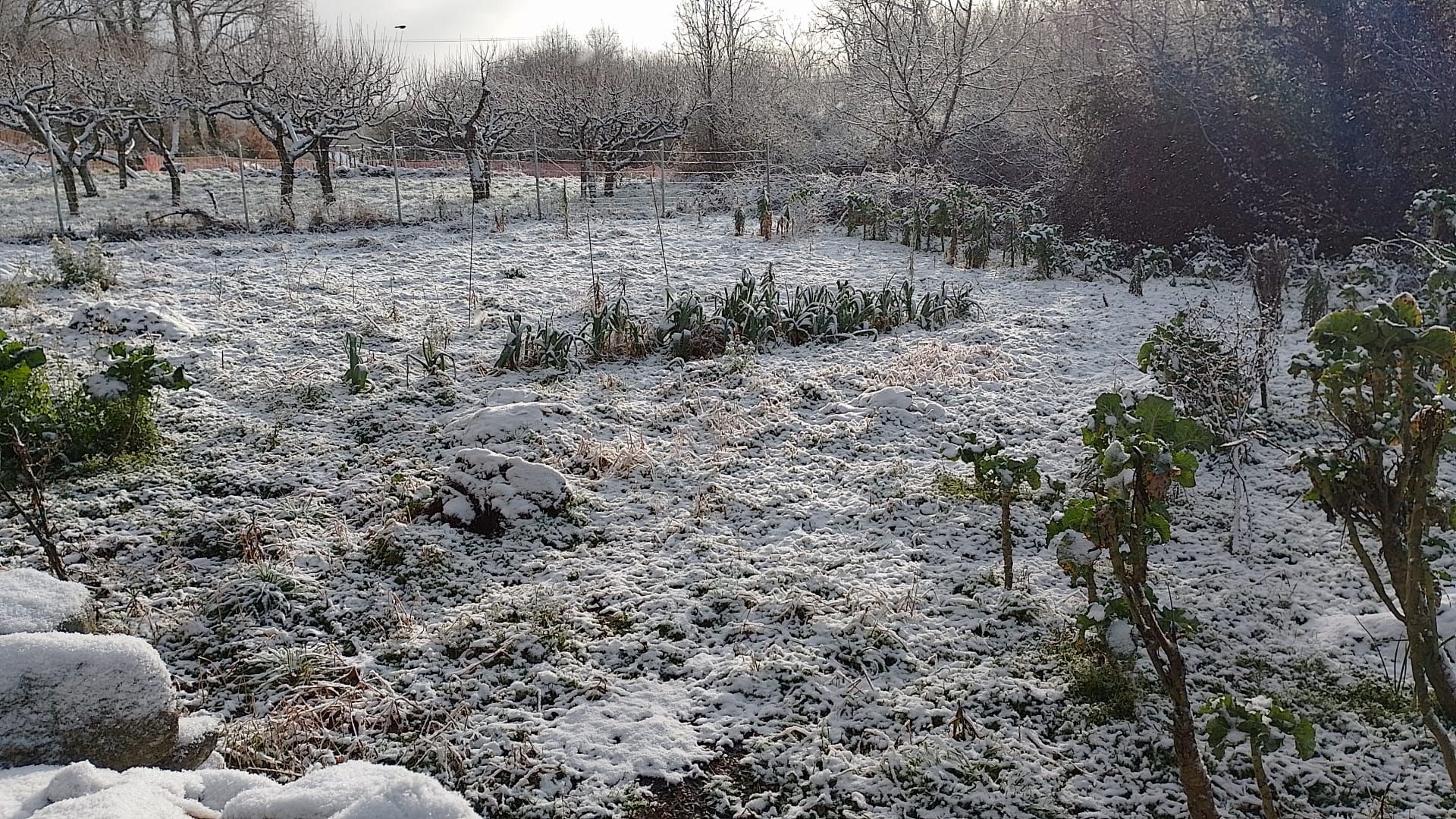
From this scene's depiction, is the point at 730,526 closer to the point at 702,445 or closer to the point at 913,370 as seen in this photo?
the point at 702,445

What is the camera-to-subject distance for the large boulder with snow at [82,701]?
2117 millimetres

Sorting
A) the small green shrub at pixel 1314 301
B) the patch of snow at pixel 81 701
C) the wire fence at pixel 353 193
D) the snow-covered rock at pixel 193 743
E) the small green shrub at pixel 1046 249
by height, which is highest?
the wire fence at pixel 353 193

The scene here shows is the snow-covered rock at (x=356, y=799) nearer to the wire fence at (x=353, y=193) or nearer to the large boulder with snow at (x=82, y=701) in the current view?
the large boulder with snow at (x=82, y=701)

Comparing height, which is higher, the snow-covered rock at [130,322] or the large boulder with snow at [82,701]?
the snow-covered rock at [130,322]

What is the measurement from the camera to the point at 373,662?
→ 327 centimetres

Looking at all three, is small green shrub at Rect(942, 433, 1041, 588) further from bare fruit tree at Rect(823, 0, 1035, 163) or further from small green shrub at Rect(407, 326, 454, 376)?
bare fruit tree at Rect(823, 0, 1035, 163)

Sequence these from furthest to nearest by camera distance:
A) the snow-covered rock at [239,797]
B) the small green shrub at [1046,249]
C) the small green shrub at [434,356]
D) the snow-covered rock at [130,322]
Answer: the small green shrub at [1046,249], the snow-covered rock at [130,322], the small green shrub at [434,356], the snow-covered rock at [239,797]

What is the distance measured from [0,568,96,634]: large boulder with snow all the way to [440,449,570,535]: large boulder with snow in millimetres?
1613

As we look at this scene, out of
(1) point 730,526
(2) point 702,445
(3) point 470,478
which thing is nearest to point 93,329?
(3) point 470,478

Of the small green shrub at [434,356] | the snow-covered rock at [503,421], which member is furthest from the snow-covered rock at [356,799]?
the small green shrub at [434,356]

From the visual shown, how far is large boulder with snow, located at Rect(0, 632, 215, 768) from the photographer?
6.95 ft

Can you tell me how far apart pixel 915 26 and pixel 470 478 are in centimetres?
1555

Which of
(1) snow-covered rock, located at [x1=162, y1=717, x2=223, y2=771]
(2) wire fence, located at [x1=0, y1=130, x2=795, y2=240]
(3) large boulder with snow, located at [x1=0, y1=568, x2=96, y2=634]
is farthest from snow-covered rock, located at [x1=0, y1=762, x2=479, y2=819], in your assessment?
(2) wire fence, located at [x1=0, y1=130, x2=795, y2=240]

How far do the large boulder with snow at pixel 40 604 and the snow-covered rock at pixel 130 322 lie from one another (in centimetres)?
441
